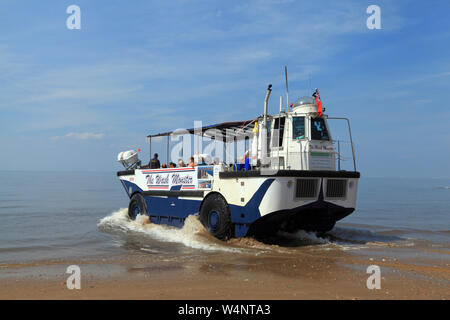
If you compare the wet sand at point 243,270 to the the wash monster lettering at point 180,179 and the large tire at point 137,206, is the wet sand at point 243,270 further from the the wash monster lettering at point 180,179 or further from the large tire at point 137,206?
the large tire at point 137,206

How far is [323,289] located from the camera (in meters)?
5.96

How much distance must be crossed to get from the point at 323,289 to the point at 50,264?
5.19 meters

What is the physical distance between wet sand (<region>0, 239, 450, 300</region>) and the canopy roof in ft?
12.5

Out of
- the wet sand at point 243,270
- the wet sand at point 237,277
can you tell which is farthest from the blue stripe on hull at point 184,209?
the wet sand at point 237,277

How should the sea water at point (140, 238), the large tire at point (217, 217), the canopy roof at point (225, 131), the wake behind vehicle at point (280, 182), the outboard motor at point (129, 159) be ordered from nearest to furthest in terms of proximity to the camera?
the wake behind vehicle at point (280, 182) → the sea water at point (140, 238) → the large tire at point (217, 217) → the canopy roof at point (225, 131) → the outboard motor at point (129, 159)

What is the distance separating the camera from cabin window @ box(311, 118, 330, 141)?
386 inches

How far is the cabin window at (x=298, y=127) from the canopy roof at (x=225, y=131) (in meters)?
1.20

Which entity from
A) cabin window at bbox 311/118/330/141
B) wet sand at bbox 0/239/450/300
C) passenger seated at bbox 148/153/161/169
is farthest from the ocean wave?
cabin window at bbox 311/118/330/141

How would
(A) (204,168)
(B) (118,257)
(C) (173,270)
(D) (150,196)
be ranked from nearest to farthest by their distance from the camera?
(C) (173,270) → (B) (118,257) → (A) (204,168) → (D) (150,196)

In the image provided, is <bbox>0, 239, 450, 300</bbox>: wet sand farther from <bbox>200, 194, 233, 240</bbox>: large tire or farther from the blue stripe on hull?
<bbox>200, 194, 233, 240</bbox>: large tire

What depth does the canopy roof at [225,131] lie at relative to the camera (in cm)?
1139

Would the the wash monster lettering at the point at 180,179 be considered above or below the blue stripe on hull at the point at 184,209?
above
